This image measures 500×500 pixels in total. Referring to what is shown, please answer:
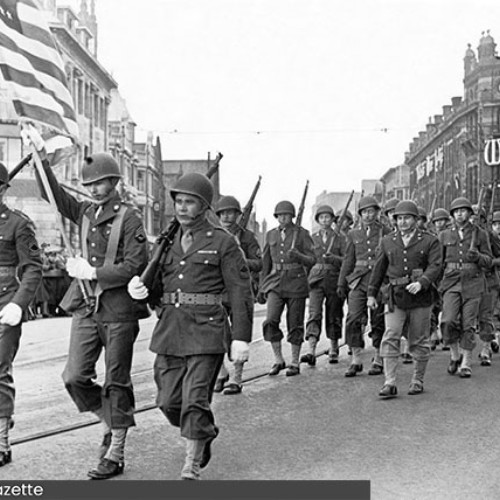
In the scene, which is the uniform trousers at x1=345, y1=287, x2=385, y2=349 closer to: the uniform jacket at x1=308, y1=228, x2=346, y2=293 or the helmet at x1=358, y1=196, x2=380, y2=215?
the uniform jacket at x1=308, y1=228, x2=346, y2=293

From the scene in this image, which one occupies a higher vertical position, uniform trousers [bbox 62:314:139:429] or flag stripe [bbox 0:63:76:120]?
flag stripe [bbox 0:63:76:120]

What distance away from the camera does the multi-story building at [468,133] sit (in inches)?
2250

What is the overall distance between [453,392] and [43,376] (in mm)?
4856

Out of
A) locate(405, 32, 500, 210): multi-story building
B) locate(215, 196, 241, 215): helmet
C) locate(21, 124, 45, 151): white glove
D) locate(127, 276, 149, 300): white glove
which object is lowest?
locate(127, 276, 149, 300): white glove

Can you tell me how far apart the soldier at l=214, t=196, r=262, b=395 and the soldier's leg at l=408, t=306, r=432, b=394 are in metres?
1.82

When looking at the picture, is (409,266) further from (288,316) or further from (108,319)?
(108,319)

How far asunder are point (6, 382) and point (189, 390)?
1518 millimetres

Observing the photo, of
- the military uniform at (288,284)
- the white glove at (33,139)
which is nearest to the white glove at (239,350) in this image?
the white glove at (33,139)

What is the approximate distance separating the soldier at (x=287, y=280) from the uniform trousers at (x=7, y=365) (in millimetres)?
4819

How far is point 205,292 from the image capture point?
6.13 m

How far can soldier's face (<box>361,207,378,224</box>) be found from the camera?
38.5 feet

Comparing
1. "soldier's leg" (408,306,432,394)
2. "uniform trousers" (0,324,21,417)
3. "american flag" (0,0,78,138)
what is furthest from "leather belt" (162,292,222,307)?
"soldier's leg" (408,306,432,394)

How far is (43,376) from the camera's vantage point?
10.9 metres

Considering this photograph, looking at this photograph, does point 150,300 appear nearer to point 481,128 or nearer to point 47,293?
point 47,293
